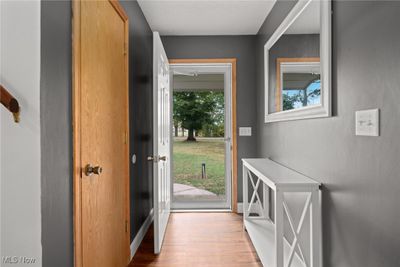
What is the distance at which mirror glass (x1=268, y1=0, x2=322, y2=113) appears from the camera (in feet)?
5.79

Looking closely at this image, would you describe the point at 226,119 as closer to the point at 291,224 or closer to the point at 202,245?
the point at 202,245

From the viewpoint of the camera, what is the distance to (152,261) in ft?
7.89

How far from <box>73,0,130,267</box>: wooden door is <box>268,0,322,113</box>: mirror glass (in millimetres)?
1363

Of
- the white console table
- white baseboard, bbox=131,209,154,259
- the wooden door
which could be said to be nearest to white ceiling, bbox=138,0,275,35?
the wooden door

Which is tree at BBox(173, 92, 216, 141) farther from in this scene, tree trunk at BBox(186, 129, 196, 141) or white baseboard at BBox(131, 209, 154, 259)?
white baseboard at BBox(131, 209, 154, 259)

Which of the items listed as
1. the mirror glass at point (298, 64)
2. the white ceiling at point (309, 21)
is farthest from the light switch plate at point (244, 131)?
the white ceiling at point (309, 21)

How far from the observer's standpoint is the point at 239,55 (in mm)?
3801

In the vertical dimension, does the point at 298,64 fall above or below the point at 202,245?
above

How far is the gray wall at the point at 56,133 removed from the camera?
1174 mm

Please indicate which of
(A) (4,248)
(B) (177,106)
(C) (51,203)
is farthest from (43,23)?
(B) (177,106)

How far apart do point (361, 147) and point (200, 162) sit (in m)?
2.94

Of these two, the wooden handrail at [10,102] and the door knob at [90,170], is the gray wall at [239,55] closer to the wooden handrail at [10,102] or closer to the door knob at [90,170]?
the door knob at [90,170]

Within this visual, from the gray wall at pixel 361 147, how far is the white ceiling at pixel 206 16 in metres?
1.52
